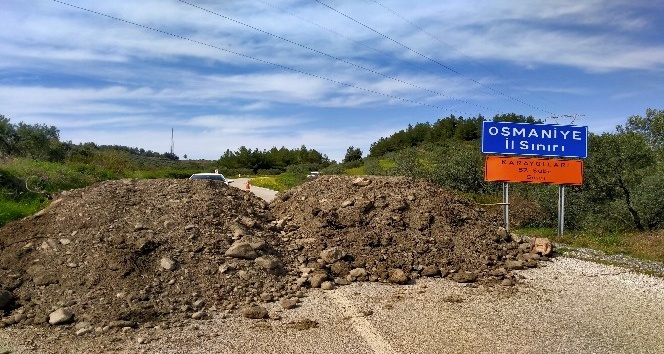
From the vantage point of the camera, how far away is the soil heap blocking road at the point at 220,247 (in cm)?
717

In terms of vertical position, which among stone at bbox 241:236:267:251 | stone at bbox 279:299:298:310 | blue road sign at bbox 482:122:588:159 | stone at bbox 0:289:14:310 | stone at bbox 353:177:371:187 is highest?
blue road sign at bbox 482:122:588:159

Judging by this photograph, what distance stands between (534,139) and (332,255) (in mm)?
7044

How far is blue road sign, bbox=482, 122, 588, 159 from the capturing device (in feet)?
43.1

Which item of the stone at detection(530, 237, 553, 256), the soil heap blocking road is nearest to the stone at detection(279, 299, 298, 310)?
the soil heap blocking road

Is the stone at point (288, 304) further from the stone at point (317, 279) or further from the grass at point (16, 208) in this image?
the grass at point (16, 208)

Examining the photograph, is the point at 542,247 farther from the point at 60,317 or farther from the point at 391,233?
the point at 60,317

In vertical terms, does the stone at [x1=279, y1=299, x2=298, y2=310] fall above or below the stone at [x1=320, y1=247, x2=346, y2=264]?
below

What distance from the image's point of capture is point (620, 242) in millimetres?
12711

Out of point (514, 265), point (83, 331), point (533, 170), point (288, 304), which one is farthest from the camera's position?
point (533, 170)

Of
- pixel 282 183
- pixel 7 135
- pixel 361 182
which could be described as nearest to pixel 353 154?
pixel 282 183

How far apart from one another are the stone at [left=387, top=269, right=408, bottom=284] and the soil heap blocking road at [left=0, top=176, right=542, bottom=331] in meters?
0.02

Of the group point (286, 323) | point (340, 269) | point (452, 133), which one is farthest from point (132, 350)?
point (452, 133)

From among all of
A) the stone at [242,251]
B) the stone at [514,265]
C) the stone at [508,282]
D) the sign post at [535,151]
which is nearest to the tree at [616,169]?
the sign post at [535,151]

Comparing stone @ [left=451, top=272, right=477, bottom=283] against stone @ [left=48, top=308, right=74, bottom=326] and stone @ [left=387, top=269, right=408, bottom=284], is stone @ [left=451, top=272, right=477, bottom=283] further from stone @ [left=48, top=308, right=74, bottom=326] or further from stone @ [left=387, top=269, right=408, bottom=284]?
stone @ [left=48, top=308, right=74, bottom=326]
